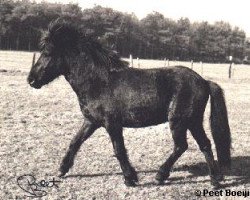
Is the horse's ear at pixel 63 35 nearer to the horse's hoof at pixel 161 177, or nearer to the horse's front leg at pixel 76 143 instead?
the horse's front leg at pixel 76 143

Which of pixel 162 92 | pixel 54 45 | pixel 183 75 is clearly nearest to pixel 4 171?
pixel 54 45

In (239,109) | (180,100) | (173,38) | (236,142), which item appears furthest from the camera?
(173,38)

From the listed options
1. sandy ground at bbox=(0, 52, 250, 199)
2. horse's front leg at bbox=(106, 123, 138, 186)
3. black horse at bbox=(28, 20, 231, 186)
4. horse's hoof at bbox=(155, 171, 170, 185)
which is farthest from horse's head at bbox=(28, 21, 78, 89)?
horse's hoof at bbox=(155, 171, 170, 185)

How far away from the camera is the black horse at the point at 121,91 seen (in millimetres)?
6082

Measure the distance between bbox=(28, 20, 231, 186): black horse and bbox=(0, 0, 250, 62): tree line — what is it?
55.9 metres

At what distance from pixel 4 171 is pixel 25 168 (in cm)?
36

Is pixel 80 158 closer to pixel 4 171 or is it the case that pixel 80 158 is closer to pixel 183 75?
pixel 4 171

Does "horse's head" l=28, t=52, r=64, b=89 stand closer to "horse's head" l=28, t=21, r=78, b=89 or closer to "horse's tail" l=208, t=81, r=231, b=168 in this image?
"horse's head" l=28, t=21, r=78, b=89

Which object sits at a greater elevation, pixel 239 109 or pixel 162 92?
pixel 162 92

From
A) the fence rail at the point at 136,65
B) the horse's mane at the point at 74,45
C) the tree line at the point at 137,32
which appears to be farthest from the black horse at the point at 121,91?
the tree line at the point at 137,32

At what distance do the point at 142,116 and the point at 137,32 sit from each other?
86.4 metres

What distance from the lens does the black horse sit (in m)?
6.08

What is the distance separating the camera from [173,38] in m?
96.5

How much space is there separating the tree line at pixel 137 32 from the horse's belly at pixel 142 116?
56.4 meters
